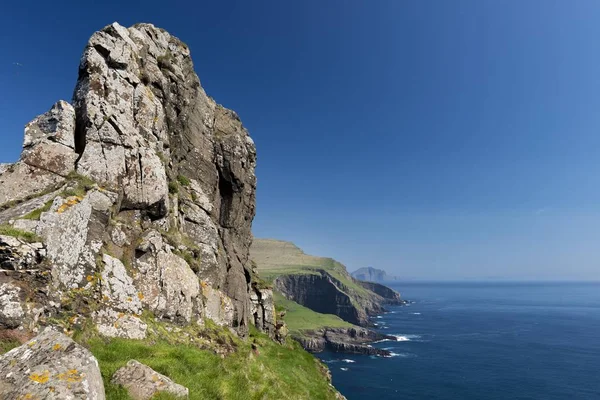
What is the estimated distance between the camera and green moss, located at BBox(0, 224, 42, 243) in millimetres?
12676

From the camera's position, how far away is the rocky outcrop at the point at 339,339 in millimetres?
147500

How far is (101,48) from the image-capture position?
22.0 m

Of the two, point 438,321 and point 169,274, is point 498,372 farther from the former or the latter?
point 169,274

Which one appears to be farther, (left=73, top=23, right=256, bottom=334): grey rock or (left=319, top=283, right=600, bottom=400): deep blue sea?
(left=319, top=283, right=600, bottom=400): deep blue sea

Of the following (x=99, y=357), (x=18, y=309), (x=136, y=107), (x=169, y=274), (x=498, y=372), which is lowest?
(x=498, y=372)

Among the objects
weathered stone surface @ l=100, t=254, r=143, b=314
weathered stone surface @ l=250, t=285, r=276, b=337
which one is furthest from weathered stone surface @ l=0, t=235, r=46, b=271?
weathered stone surface @ l=250, t=285, r=276, b=337

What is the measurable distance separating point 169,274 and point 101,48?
16.1 m

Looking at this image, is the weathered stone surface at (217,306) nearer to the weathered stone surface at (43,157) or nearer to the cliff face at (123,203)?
the cliff face at (123,203)

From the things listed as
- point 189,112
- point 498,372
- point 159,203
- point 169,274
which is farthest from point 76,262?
point 498,372

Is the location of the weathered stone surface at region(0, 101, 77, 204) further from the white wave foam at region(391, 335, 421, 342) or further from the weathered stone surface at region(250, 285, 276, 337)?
the white wave foam at region(391, 335, 421, 342)

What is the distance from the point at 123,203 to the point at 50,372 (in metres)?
13.5

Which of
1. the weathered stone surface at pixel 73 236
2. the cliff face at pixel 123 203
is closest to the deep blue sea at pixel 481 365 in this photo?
the cliff face at pixel 123 203

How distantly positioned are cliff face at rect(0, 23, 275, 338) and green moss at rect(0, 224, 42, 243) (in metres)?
0.05

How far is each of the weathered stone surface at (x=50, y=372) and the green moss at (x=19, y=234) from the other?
18.7ft
